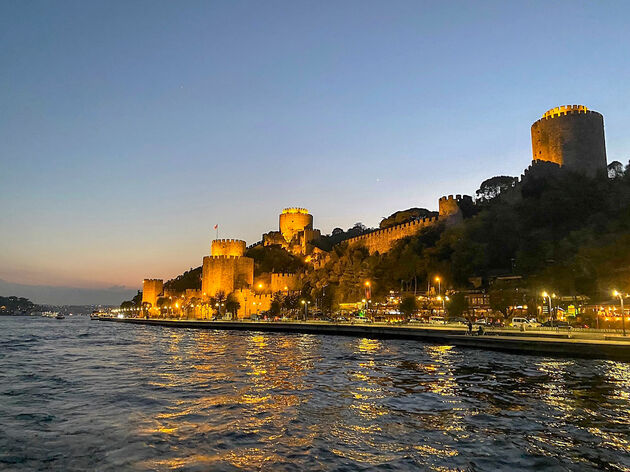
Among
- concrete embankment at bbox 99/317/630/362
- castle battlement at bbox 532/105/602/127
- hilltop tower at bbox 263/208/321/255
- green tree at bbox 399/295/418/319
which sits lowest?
concrete embankment at bbox 99/317/630/362

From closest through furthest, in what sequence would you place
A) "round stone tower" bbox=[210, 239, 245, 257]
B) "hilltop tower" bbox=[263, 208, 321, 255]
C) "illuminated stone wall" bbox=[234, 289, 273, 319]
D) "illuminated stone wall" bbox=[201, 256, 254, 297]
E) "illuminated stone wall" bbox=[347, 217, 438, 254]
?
"illuminated stone wall" bbox=[347, 217, 438, 254]
"illuminated stone wall" bbox=[234, 289, 273, 319]
"illuminated stone wall" bbox=[201, 256, 254, 297]
"round stone tower" bbox=[210, 239, 245, 257]
"hilltop tower" bbox=[263, 208, 321, 255]

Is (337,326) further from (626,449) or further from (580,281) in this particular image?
(626,449)

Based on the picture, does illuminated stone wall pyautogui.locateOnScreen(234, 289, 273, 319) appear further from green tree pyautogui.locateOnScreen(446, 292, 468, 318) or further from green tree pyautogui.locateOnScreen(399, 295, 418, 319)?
green tree pyautogui.locateOnScreen(446, 292, 468, 318)

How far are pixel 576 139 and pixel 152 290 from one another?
88614 mm

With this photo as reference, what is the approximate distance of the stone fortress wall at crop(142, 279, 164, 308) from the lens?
10788 cm

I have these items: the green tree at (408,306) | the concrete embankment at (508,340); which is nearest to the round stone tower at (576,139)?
the green tree at (408,306)

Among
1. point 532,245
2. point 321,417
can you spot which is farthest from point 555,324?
point 321,417

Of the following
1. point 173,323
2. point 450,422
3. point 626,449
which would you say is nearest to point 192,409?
point 450,422

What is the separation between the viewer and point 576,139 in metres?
58.9

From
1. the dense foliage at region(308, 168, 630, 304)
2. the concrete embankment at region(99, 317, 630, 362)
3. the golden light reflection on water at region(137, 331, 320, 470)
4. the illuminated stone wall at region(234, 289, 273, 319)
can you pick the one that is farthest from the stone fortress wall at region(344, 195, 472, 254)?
the golden light reflection on water at region(137, 331, 320, 470)

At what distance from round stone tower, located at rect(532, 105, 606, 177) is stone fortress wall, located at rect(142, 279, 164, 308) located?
8447 centimetres

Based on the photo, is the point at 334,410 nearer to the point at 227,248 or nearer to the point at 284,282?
the point at 284,282

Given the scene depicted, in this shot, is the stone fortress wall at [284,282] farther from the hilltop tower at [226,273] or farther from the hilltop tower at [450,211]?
the hilltop tower at [450,211]

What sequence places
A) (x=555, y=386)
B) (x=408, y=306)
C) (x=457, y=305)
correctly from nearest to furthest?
(x=555, y=386) < (x=457, y=305) < (x=408, y=306)
